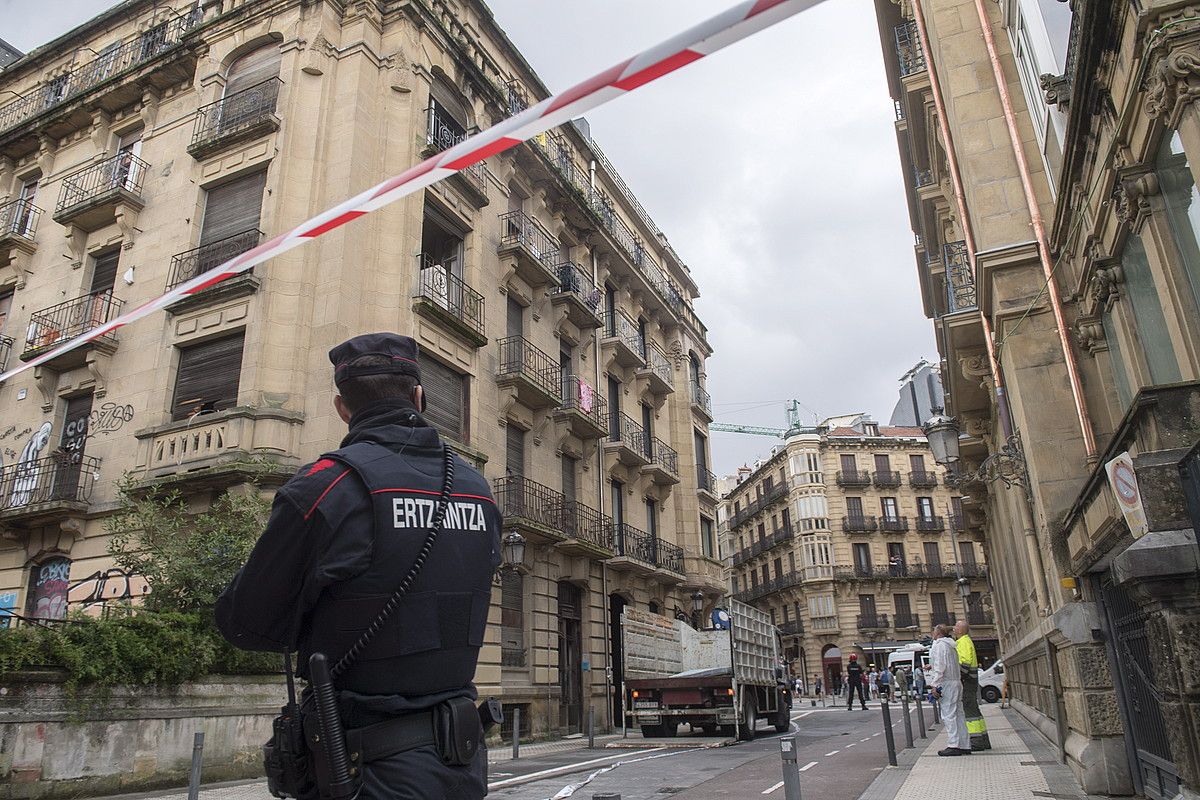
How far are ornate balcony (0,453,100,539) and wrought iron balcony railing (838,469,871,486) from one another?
1875 inches

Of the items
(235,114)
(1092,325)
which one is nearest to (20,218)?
(235,114)

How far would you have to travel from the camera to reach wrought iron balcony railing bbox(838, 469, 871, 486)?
181 feet

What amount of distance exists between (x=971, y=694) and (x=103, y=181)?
21.1 metres

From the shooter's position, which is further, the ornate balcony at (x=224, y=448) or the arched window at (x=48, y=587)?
the arched window at (x=48, y=587)

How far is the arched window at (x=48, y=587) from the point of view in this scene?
15.8m

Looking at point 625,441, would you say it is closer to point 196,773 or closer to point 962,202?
point 962,202

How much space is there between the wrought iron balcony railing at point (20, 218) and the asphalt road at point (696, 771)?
709 inches

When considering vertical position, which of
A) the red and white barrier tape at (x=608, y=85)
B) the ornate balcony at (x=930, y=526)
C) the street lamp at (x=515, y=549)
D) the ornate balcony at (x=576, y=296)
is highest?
the ornate balcony at (x=576, y=296)

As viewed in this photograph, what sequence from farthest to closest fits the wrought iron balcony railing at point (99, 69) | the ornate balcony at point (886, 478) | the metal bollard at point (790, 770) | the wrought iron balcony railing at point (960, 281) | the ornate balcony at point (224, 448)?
1. the ornate balcony at point (886, 478)
2. the wrought iron balcony railing at point (99, 69)
3. the ornate balcony at point (224, 448)
4. the wrought iron balcony railing at point (960, 281)
5. the metal bollard at point (790, 770)

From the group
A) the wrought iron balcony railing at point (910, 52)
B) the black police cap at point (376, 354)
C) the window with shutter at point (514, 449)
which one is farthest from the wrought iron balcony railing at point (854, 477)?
the black police cap at point (376, 354)

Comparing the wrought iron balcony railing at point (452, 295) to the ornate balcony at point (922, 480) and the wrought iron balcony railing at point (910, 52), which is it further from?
the ornate balcony at point (922, 480)

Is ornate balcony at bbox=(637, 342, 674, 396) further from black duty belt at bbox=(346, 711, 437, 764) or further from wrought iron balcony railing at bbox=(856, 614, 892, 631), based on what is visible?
wrought iron balcony railing at bbox=(856, 614, 892, 631)

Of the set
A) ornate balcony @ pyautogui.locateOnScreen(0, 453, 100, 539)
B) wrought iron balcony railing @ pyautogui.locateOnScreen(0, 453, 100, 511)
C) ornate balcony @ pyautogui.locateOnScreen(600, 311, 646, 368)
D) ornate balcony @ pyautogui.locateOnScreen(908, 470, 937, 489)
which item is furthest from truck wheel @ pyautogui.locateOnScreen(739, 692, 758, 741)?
ornate balcony @ pyautogui.locateOnScreen(908, 470, 937, 489)

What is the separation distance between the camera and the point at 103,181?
63.5ft
